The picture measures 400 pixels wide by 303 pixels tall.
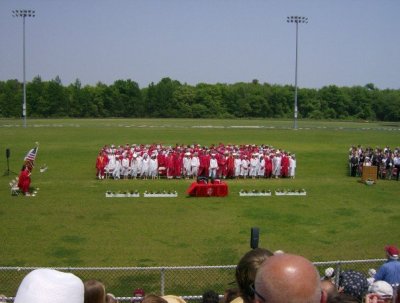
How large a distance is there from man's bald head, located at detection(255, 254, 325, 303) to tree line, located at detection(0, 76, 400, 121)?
399ft

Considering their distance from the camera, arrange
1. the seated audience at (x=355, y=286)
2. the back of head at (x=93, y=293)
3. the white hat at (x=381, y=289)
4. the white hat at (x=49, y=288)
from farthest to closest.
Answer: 1. the seated audience at (x=355, y=286)
2. the white hat at (x=381, y=289)
3. the back of head at (x=93, y=293)
4. the white hat at (x=49, y=288)

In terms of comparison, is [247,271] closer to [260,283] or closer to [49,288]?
[260,283]

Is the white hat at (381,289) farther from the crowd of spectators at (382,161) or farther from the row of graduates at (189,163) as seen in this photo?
the crowd of spectators at (382,161)

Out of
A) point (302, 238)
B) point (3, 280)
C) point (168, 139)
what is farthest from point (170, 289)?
point (168, 139)

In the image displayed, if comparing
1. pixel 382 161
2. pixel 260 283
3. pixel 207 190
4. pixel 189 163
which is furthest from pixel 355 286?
pixel 382 161

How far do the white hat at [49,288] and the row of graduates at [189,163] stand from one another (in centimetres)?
2640

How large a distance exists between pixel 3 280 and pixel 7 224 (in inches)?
267

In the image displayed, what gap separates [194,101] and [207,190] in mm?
105945

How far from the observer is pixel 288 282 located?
257cm

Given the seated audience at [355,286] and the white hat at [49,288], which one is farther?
the seated audience at [355,286]

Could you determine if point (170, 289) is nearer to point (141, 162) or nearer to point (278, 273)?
point (278, 273)

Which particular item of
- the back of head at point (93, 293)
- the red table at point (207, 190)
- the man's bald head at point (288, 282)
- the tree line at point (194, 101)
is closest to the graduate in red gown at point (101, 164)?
the red table at point (207, 190)

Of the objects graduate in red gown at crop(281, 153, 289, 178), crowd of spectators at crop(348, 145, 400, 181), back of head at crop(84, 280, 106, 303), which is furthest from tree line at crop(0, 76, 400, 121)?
back of head at crop(84, 280, 106, 303)

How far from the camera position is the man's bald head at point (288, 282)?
2574mm
